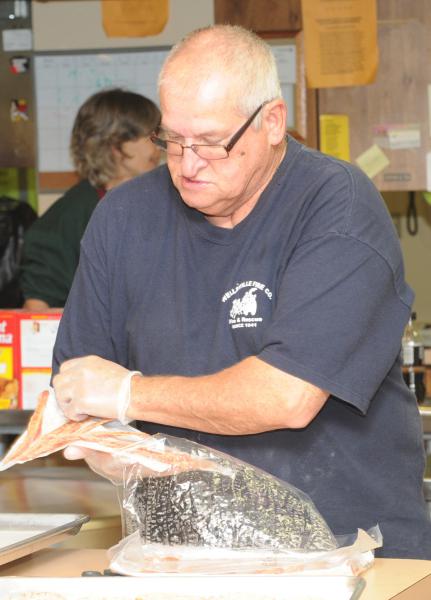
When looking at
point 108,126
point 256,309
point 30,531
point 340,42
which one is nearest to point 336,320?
point 256,309

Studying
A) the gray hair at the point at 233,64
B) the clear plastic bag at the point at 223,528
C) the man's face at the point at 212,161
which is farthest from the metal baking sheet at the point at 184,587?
the gray hair at the point at 233,64

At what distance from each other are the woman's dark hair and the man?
158 cm

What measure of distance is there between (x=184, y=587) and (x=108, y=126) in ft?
7.33

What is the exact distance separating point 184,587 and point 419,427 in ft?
1.84

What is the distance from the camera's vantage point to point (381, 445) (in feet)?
5.45

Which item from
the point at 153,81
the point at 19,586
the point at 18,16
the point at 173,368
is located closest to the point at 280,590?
the point at 19,586

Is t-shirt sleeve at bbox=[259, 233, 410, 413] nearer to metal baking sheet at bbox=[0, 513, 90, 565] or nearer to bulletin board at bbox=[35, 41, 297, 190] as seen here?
metal baking sheet at bbox=[0, 513, 90, 565]

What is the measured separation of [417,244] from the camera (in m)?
5.47

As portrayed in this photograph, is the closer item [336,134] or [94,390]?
[94,390]

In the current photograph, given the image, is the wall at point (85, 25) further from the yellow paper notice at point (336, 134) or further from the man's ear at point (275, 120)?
the man's ear at point (275, 120)

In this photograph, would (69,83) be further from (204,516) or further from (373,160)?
(204,516)

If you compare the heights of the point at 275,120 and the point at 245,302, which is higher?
the point at 275,120

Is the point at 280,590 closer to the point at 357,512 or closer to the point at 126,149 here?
the point at 357,512

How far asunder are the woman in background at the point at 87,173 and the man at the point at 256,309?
1.58m
